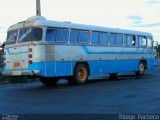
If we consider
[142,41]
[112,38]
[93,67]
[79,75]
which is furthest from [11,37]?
[142,41]

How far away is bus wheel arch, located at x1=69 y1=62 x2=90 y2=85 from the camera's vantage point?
68.5ft

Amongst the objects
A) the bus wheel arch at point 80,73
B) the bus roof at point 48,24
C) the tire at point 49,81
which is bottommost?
the tire at point 49,81

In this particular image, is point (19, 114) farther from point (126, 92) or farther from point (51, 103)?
point (126, 92)

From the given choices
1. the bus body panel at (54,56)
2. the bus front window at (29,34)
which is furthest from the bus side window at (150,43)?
the bus front window at (29,34)

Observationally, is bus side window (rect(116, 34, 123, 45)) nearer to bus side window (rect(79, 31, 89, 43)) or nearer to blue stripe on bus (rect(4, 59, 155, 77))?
blue stripe on bus (rect(4, 59, 155, 77))

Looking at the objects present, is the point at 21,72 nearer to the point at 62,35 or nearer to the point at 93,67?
the point at 62,35

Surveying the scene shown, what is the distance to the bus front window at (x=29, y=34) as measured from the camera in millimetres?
19281

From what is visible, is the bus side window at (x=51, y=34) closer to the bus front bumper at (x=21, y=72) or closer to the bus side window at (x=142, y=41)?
the bus front bumper at (x=21, y=72)

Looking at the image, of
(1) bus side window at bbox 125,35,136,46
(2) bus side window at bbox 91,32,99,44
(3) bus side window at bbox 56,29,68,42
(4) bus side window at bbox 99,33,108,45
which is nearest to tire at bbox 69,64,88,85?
(2) bus side window at bbox 91,32,99,44

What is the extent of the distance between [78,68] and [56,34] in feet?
7.15

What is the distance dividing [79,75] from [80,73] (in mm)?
161

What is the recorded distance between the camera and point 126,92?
16.4 meters

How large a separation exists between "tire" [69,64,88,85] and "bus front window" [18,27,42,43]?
2708 mm

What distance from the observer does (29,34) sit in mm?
19688
